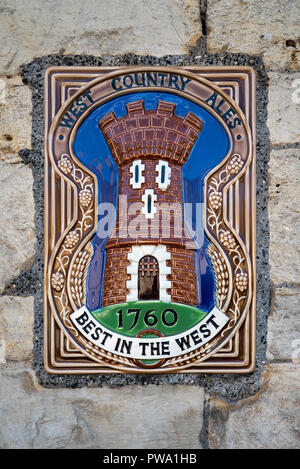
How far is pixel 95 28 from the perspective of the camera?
6.38 ft

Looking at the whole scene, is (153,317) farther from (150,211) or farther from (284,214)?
(284,214)

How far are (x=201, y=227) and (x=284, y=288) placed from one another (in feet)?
1.22

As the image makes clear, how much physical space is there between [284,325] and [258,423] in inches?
14.2

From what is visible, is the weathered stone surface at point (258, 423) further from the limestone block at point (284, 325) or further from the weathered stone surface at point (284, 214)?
the weathered stone surface at point (284, 214)

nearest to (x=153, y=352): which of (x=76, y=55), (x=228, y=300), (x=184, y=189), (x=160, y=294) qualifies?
(x=160, y=294)

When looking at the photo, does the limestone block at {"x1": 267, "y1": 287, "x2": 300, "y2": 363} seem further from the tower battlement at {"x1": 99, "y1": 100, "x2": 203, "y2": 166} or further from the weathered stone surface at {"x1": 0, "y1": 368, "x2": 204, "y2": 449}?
the tower battlement at {"x1": 99, "y1": 100, "x2": 203, "y2": 166}

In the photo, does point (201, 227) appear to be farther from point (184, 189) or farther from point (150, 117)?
point (150, 117)

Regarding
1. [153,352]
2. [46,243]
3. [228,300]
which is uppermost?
[46,243]

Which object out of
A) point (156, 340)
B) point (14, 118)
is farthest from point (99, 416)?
point (14, 118)

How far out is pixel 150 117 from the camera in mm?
1922

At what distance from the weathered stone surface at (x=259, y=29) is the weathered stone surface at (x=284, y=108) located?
51mm

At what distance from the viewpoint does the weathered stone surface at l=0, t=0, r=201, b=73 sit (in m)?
1.94

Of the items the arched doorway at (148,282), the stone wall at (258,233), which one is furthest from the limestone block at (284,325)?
the arched doorway at (148,282)

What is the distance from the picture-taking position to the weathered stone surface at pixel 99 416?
186 cm
